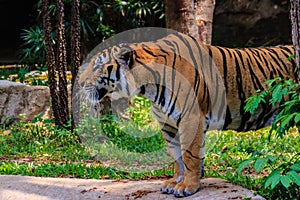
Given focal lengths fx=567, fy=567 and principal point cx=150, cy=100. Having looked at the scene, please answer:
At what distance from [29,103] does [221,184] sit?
16.3ft

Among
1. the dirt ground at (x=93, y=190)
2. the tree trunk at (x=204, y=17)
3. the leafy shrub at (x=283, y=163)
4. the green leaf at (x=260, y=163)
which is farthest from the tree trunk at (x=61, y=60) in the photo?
the green leaf at (x=260, y=163)

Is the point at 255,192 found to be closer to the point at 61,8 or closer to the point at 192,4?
the point at 192,4

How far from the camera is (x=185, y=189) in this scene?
4328 mm

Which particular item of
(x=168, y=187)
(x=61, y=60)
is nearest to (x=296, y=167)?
(x=168, y=187)

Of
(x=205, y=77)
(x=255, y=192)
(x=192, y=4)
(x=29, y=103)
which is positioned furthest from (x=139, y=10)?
(x=255, y=192)

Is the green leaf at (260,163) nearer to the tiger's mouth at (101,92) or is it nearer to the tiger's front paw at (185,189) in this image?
the tiger's front paw at (185,189)

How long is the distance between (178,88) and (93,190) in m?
1.07

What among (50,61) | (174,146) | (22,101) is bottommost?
(22,101)

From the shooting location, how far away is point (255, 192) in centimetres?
419

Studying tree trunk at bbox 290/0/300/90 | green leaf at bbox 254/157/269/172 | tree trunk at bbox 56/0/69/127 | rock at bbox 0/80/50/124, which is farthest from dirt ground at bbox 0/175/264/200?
rock at bbox 0/80/50/124

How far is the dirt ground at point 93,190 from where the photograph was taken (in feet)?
14.1

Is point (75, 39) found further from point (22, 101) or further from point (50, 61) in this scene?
point (22, 101)

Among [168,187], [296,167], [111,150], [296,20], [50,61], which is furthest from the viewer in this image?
[50,61]

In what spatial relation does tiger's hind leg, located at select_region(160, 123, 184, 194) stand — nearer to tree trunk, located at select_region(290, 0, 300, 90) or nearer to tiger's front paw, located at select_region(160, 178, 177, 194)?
tiger's front paw, located at select_region(160, 178, 177, 194)
